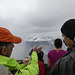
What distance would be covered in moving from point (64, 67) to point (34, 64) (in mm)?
888

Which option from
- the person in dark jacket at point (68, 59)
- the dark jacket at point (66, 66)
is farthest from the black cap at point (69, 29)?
the dark jacket at point (66, 66)

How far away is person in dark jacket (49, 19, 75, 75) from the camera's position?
4.43 ft

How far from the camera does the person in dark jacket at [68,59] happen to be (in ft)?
4.43

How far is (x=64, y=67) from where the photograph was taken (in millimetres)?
1377

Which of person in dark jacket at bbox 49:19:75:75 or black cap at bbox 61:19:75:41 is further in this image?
black cap at bbox 61:19:75:41

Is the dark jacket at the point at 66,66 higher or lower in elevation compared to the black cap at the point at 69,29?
lower

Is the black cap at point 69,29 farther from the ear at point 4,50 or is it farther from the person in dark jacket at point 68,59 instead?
the ear at point 4,50

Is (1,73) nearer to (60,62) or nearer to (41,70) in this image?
(60,62)

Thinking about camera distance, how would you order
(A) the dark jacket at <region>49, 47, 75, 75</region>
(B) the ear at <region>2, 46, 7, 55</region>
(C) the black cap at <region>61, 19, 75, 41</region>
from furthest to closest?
(B) the ear at <region>2, 46, 7, 55</region>
(C) the black cap at <region>61, 19, 75, 41</region>
(A) the dark jacket at <region>49, 47, 75, 75</region>

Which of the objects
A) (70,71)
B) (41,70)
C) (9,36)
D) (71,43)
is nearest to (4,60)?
(9,36)

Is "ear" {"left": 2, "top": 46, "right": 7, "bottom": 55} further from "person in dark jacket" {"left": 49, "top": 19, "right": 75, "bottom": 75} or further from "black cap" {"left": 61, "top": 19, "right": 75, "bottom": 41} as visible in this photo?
"black cap" {"left": 61, "top": 19, "right": 75, "bottom": 41}

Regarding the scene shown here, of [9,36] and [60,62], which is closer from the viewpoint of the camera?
[60,62]

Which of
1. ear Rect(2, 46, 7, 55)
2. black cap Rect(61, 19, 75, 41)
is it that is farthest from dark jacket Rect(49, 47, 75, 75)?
ear Rect(2, 46, 7, 55)

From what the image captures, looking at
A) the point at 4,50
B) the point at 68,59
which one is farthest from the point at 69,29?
the point at 4,50
